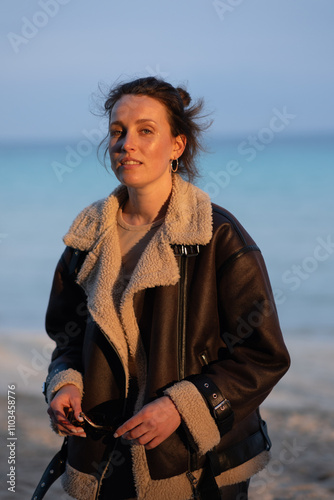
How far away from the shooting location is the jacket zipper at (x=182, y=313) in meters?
1.90

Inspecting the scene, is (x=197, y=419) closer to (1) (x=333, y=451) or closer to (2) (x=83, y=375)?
(2) (x=83, y=375)

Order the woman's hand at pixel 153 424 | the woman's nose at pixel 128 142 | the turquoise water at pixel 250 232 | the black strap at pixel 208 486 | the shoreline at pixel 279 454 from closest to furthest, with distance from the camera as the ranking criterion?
the woman's hand at pixel 153 424 < the black strap at pixel 208 486 < the woman's nose at pixel 128 142 < the shoreline at pixel 279 454 < the turquoise water at pixel 250 232

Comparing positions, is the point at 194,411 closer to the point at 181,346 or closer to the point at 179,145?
the point at 181,346

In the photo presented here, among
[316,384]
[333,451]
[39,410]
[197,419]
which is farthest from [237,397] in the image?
[316,384]

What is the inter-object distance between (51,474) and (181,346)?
639 millimetres

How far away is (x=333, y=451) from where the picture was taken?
133 inches

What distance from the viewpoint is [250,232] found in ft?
42.9

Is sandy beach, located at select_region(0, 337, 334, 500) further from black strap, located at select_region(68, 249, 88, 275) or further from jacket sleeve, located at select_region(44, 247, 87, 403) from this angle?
black strap, located at select_region(68, 249, 88, 275)

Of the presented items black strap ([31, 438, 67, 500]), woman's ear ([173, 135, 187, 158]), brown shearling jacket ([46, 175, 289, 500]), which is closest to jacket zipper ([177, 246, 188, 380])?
brown shearling jacket ([46, 175, 289, 500])

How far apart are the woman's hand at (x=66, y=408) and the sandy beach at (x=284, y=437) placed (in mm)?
1276

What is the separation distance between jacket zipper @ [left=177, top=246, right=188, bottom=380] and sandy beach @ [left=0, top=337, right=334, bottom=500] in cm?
149

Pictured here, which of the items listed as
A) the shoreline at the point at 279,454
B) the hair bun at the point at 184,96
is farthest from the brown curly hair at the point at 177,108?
the shoreline at the point at 279,454

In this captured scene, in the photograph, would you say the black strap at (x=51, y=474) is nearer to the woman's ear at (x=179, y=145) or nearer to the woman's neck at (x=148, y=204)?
the woman's neck at (x=148, y=204)

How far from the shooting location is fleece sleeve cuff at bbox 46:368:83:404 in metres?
2.03
